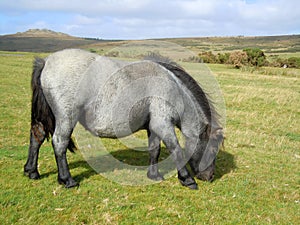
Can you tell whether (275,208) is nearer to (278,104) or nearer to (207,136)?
(207,136)

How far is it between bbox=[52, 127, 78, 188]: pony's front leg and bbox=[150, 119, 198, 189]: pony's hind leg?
5.46 feet

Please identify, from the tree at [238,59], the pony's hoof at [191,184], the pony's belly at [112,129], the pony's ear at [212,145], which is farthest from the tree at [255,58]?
the pony's belly at [112,129]

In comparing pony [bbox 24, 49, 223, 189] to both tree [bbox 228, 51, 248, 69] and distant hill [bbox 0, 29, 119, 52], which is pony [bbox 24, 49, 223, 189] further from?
distant hill [bbox 0, 29, 119, 52]

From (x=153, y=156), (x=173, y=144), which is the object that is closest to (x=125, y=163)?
(x=153, y=156)

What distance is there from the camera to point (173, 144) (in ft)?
19.2

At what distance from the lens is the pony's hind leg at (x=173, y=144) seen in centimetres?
570

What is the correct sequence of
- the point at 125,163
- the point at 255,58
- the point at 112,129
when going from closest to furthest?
the point at 112,129
the point at 125,163
the point at 255,58

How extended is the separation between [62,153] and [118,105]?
142cm

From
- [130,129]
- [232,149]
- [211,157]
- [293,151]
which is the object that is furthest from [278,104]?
[130,129]

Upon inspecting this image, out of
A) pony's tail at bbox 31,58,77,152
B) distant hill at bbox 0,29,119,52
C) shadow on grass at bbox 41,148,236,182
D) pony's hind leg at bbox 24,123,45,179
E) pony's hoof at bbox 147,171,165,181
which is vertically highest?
distant hill at bbox 0,29,119,52

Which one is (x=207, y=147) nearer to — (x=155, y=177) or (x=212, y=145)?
(x=212, y=145)

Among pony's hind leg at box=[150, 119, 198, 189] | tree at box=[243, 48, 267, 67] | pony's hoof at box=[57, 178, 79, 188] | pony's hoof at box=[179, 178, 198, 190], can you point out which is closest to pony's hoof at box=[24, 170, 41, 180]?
pony's hoof at box=[57, 178, 79, 188]

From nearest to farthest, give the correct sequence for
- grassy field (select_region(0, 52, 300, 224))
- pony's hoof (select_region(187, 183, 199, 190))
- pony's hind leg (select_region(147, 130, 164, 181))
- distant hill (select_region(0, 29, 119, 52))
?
grassy field (select_region(0, 52, 300, 224)) < pony's hoof (select_region(187, 183, 199, 190)) < pony's hind leg (select_region(147, 130, 164, 181)) < distant hill (select_region(0, 29, 119, 52))

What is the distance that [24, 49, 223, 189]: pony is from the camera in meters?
5.37
